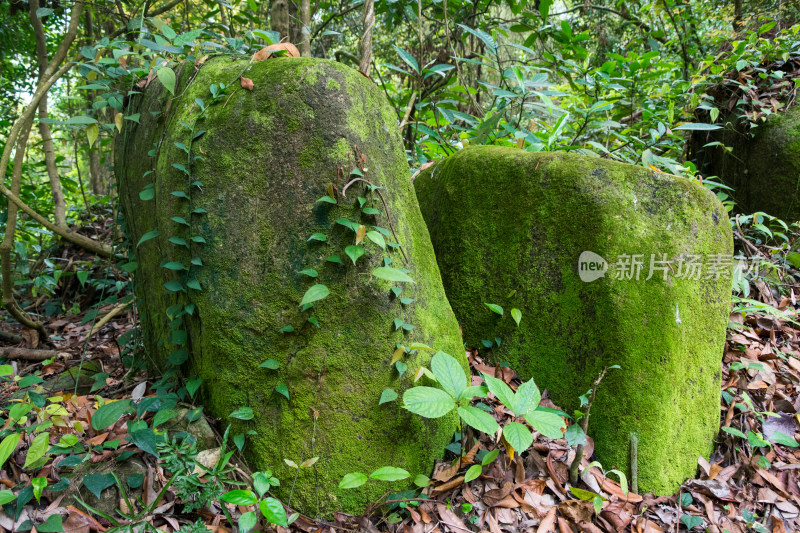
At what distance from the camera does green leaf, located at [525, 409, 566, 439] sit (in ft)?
5.61

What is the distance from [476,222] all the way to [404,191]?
57 centimetres

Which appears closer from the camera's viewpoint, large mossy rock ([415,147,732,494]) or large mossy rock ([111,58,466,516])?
large mossy rock ([111,58,466,516])

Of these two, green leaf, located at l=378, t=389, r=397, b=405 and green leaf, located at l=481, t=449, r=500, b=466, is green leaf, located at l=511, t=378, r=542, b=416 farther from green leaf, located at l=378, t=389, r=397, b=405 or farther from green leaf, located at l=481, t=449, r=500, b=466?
green leaf, located at l=378, t=389, r=397, b=405

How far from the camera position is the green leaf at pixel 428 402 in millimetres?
1687

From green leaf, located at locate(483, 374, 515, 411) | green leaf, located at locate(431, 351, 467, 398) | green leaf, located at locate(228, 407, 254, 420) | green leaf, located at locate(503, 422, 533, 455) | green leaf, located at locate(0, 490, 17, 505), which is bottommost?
green leaf, located at locate(0, 490, 17, 505)

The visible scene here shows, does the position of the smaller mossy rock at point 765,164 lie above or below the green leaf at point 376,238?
above

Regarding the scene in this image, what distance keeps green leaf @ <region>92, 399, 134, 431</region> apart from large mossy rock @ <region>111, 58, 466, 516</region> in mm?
304

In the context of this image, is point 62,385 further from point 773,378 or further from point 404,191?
point 773,378

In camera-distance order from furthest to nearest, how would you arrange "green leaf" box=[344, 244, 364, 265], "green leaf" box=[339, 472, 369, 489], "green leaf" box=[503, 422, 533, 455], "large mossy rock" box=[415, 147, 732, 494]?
Result: "large mossy rock" box=[415, 147, 732, 494], "green leaf" box=[344, 244, 364, 265], "green leaf" box=[339, 472, 369, 489], "green leaf" box=[503, 422, 533, 455]

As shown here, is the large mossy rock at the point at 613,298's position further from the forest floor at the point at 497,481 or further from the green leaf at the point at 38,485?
the green leaf at the point at 38,485

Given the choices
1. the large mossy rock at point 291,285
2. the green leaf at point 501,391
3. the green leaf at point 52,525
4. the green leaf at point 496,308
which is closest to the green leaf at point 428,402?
the green leaf at point 501,391

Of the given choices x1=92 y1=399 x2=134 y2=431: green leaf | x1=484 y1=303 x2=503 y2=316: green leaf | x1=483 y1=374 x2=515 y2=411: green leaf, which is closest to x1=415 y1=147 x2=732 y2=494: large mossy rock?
x1=484 y1=303 x2=503 y2=316: green leaf

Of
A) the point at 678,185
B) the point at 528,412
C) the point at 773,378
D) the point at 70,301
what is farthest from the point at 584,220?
the point at 70,301

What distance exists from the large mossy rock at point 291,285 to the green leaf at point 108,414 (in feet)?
1.00
